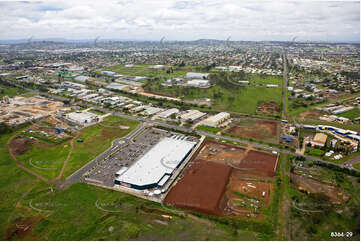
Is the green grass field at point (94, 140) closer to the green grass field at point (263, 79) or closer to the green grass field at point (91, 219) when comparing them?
the green grass field at point (91, 219)

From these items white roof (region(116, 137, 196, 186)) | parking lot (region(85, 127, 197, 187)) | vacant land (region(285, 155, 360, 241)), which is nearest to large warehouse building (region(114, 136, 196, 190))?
white roof (region(116, 137, 196, 186))

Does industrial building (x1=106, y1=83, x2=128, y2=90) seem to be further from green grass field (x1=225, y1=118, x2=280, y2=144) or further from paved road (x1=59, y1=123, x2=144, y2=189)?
green grass field (x1=225, y1=118, x2=280, y2=144)

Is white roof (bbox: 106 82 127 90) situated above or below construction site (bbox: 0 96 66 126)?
above

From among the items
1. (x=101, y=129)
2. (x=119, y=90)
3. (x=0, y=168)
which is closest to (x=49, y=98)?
(x=119, y=90)

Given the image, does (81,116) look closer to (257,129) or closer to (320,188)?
(257,129)

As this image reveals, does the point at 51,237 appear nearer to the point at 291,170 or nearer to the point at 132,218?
the point at 132,218

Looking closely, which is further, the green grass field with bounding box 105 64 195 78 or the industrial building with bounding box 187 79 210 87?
the green grass field with bounding box 105 64 195 78
